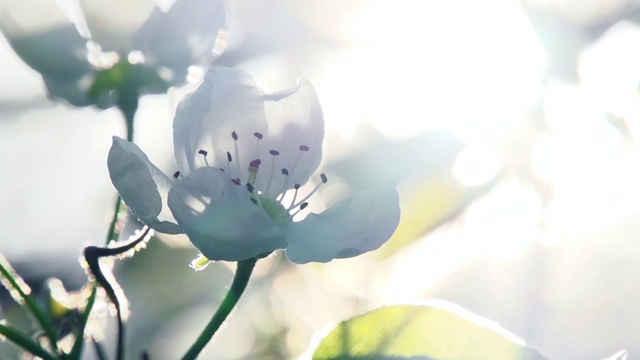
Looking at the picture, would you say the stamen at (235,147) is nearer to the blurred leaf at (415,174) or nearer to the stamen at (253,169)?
the stamen at (253,169)

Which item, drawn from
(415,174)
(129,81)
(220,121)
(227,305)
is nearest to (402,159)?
(415,174)

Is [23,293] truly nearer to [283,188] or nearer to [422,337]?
[283,188]

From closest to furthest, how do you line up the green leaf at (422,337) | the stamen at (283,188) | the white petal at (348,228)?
1. the green leaf at (422,337)
2. the white petal at (348,228)
3. the stamen at (283,188)

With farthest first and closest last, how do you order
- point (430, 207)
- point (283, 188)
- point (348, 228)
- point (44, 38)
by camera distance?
point (430, 207)
point (44, 38)
point (283, 188)
point (348, 228)

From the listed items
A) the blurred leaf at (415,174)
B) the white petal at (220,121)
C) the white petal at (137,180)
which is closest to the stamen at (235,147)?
the white petal at (220,121)

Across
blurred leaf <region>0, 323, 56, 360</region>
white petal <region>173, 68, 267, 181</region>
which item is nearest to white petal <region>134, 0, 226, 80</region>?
white petal <region>173, 68, 267, 181</region>

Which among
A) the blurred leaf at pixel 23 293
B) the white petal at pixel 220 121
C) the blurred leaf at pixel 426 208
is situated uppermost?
the white petal at pixel 220 121

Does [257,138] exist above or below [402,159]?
above

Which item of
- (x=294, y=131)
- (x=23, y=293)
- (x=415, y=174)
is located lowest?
(x=415, y=174)
